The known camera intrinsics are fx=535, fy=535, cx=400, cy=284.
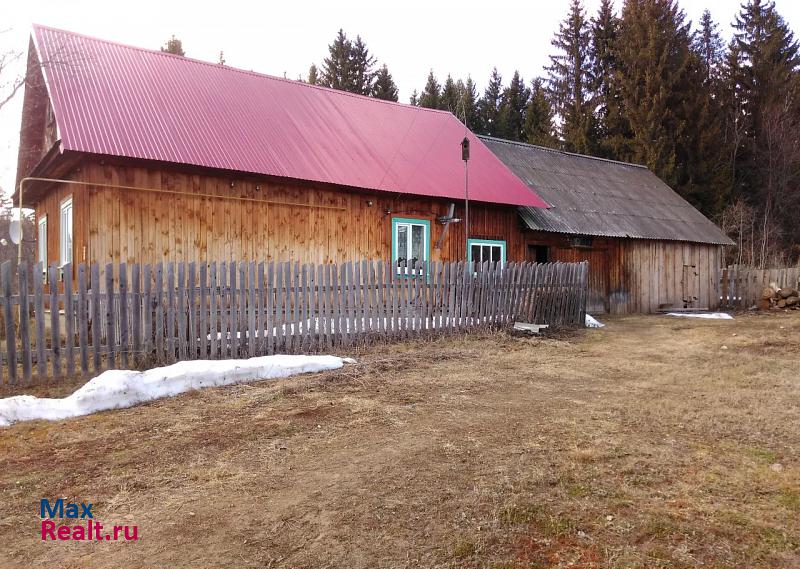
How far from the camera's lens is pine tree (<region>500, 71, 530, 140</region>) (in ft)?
157

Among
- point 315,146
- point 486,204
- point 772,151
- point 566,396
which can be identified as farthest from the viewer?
point 772,151

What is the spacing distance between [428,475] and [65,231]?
10.9m

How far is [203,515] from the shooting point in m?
3.11

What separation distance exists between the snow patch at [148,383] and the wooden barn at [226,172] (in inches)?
180

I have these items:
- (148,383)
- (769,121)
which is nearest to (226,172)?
(148,383)

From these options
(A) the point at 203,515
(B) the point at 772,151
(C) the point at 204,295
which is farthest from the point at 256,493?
(B) the point at 772,151

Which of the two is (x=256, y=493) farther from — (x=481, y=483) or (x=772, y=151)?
(x=772, y=151)

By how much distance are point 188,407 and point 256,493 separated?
2525mm

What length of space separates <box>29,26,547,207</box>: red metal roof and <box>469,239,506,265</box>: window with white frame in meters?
1.31

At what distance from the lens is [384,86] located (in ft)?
155

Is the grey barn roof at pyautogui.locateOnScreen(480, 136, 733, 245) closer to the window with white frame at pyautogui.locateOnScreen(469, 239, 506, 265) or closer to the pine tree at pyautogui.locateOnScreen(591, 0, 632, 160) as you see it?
the window with white frame at pyautogui.locateOnScreen(469, 239, 506, 265)

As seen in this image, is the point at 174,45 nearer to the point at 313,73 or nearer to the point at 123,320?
the point at 313,73

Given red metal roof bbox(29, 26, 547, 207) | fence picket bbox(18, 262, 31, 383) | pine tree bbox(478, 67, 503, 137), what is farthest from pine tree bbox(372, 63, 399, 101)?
fence picket bbox(18, 262, 31, 383)

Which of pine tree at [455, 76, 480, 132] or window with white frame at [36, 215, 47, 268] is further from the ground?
pine tree at [455, 76, 480, 132]
